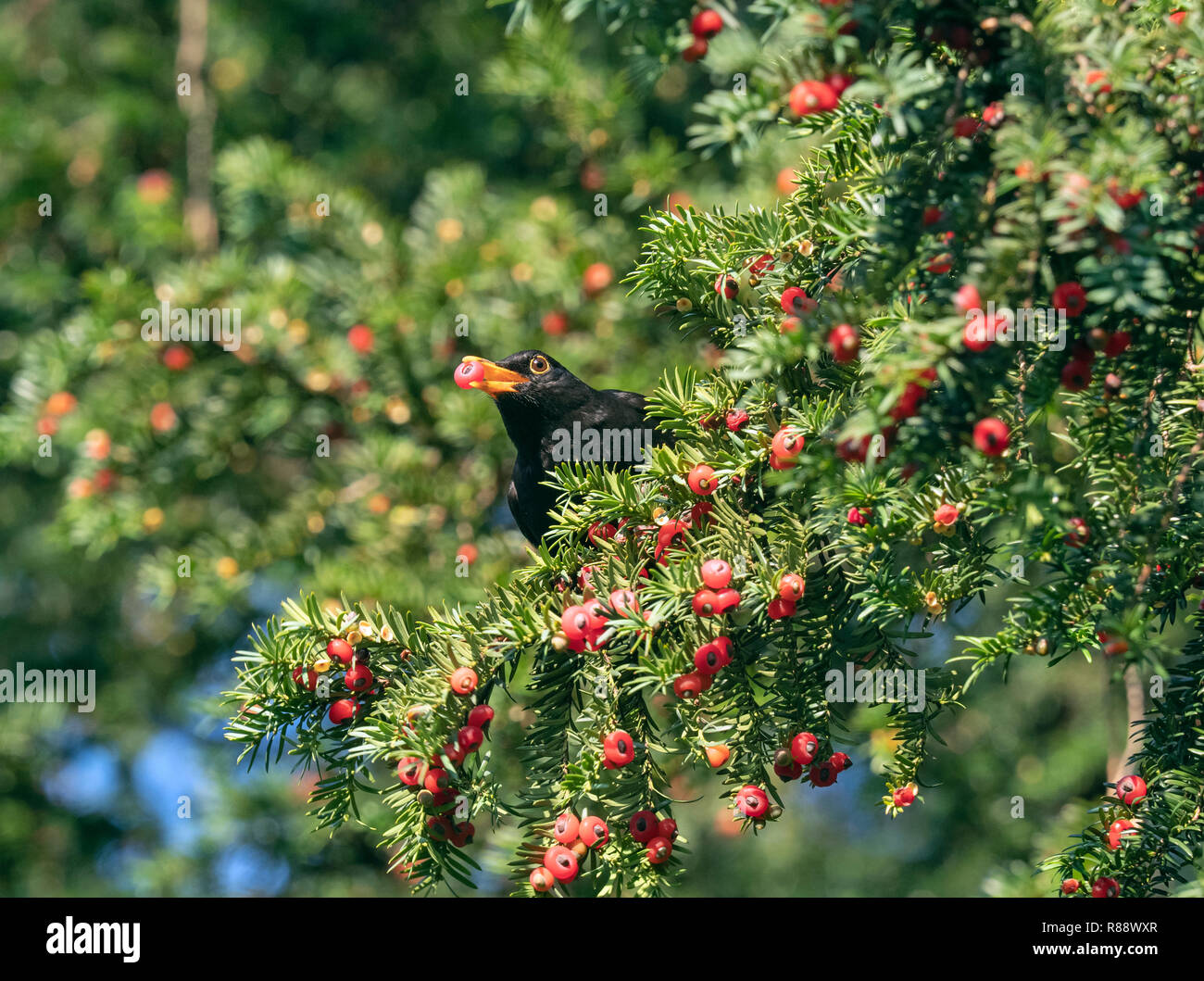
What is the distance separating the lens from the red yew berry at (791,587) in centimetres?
140

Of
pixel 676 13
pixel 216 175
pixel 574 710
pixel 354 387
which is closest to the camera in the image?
pixel 676 13

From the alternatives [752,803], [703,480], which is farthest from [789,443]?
[752,803]

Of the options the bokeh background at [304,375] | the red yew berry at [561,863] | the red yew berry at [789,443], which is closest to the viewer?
the red yew berry at [789,443]

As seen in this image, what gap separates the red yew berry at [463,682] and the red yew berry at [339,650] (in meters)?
0.17

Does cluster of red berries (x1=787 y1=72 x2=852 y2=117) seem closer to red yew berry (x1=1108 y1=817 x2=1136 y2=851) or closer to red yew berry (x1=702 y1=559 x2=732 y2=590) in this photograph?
red yew berry (x1=702 y1=559 x2=732 y2=590)

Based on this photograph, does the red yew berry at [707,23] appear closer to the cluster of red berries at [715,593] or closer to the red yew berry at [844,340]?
the red yew berry at [844,340]

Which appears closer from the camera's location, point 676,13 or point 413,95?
point 676,13

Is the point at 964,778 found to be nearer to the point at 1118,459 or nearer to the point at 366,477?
the point at 366,477

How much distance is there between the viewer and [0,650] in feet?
16.0

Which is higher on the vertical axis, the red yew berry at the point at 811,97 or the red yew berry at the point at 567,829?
the red yew berry at the point at 811,97

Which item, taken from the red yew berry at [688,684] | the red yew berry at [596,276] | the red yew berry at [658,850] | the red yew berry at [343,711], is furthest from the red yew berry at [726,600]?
the red yew berry at [596,276]

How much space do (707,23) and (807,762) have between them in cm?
94

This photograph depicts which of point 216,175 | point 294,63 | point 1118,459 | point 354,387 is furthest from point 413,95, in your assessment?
point 1118,459

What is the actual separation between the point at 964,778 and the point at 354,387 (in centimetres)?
275
